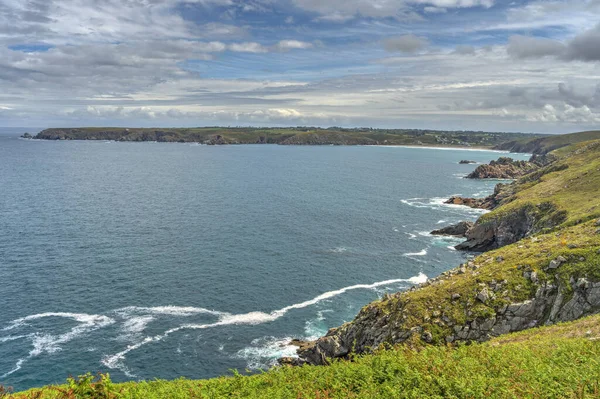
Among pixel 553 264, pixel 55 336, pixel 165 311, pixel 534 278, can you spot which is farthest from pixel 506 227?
pixel 55 336

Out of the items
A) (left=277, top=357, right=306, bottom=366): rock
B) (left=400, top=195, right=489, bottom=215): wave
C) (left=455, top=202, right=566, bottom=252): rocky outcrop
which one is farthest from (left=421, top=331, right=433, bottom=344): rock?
(left=400, top=195, right=489, bottom=215): wave

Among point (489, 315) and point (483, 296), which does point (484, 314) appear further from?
point (483, 296)

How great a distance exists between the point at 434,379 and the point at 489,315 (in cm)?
2445

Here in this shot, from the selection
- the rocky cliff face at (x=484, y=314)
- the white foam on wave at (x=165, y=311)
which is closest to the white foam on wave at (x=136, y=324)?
the white foam on wave at (x=165, y=311)

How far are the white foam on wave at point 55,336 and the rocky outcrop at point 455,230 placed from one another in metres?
83.2

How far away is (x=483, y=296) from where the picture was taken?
43.6 metres

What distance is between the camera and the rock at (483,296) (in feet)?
143

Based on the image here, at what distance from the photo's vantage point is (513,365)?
2316 cm

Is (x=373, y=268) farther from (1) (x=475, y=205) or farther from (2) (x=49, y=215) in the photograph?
(2) (x=49, y=215)

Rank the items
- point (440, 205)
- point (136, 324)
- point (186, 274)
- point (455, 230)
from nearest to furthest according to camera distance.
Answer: point (136, 324)
point (186, 274)
point (455, 230)
point (440, 205)

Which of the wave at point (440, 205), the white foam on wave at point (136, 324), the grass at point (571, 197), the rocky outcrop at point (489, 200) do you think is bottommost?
the white foam on wave at point (136, 324)

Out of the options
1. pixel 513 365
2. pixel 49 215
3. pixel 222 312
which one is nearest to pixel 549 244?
pixel 513 365

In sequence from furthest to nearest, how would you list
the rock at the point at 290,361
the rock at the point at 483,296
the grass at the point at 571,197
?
the grass at the point at 571,197 → the rock at the point at 290,361 → the rock at the point at 483,296

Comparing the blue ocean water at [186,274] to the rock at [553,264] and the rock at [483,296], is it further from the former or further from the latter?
the rock at [553,264]
